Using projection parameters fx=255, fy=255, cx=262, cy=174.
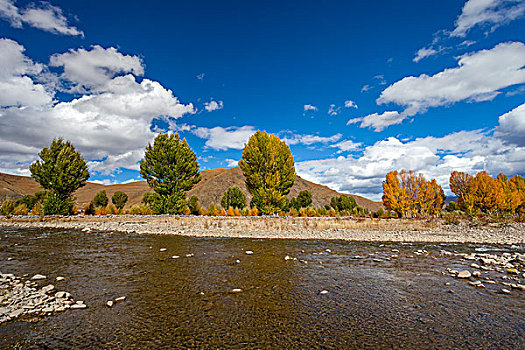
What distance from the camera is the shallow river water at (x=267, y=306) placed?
4.15 metres

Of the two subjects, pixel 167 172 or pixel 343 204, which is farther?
pixel 343 204

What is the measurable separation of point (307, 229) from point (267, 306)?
53.7ft

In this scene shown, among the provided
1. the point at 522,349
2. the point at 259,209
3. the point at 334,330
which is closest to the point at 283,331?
the point at 334,330

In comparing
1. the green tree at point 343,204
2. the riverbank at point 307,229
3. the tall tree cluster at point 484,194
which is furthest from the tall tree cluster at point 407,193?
the green tree at point 343,204

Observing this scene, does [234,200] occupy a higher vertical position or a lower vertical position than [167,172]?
lower

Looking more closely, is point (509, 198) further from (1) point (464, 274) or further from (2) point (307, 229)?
(1) point (464, 274)

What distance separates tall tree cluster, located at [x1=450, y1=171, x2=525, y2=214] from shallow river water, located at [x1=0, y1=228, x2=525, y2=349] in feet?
131

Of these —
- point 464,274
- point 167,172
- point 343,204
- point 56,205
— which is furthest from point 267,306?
point 343,204

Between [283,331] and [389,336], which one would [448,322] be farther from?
[283,331]

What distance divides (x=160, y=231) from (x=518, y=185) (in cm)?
6265

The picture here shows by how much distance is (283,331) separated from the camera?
14.7 feet

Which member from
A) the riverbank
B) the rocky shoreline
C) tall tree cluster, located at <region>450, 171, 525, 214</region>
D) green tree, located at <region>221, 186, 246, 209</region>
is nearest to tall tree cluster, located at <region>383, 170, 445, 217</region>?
the riverbank

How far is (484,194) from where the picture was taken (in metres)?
39.9

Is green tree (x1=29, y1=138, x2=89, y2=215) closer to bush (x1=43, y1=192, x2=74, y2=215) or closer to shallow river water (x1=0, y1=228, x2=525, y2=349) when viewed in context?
bush (x1=43, y1=192, x2=74, y2=215)
